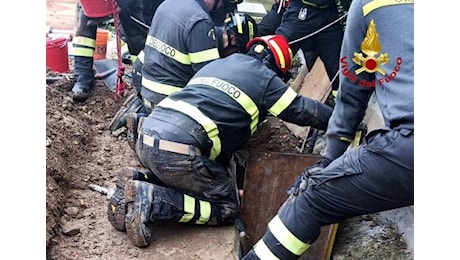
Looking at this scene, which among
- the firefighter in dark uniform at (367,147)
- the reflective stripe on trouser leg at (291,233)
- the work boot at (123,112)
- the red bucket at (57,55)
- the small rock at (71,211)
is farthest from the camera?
the red bucket at (57,55)

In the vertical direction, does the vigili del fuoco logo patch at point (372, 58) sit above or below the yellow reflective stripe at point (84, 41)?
above

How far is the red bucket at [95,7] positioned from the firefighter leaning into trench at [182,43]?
120 cm

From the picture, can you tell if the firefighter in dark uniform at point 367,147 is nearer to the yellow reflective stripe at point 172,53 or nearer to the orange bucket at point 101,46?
the yellow reflective stripe at point 172,53

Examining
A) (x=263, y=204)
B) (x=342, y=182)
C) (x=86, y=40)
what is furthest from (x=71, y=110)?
(x=342, y=182)

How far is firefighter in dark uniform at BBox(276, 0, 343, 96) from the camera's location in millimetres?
5289

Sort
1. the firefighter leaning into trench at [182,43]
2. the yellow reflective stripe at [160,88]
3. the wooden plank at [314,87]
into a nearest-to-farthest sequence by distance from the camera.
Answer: the firefighter leaning into trench at [182,43] → the yellow reflective stripe at [160,88] → the wooden plank at [314,87]

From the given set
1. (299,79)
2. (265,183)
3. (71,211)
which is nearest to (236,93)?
(265,183)

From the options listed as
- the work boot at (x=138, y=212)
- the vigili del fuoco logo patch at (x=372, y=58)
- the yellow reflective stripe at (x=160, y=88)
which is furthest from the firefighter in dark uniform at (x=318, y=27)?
the vigili del fuoco logo patch at (x=372, y=58)

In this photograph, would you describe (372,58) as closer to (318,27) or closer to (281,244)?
(281,244)

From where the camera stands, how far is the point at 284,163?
4.09 meters

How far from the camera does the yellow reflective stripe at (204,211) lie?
392cm

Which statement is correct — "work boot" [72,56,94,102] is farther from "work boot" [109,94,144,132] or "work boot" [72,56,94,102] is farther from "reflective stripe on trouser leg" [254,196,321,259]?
"reflective stripe on trouser leg" [254,196,321,259]

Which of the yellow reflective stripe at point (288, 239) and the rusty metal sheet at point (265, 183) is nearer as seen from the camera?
the yellow reflective stripe at point (288, 239)

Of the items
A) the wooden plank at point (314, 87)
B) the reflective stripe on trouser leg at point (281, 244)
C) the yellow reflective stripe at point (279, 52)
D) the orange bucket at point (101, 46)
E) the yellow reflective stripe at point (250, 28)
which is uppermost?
the yellow reflective stripe at point (279, 52)
